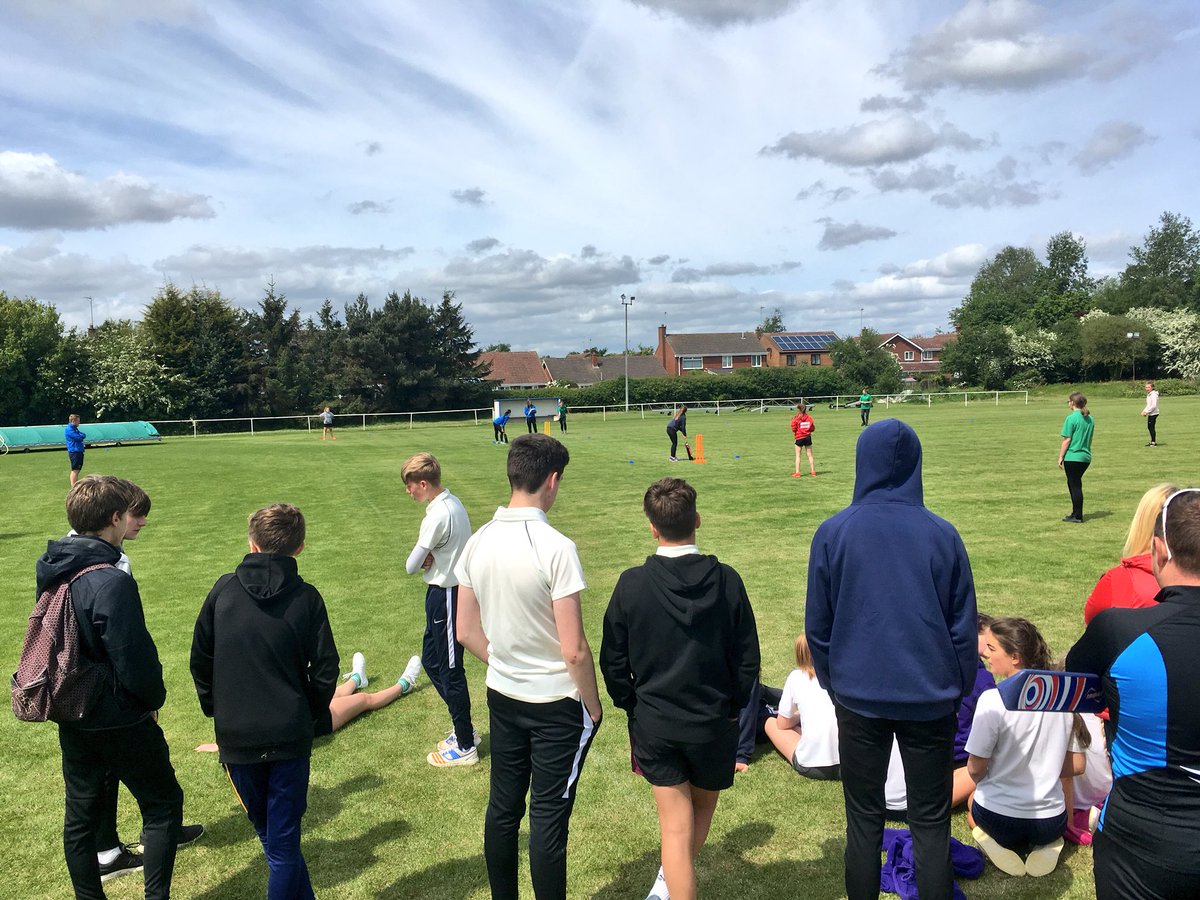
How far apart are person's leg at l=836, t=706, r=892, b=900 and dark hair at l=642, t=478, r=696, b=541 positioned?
1006 millimetres

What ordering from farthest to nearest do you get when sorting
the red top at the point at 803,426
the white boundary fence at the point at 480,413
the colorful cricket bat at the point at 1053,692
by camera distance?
the white boundary fence at the point at 480,413, the red top at the point at 803,426, the colorful cricket bat at the point at 1053,692

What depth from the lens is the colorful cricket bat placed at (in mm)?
2479

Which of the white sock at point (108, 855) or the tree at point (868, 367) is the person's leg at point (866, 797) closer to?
the white sock at point (108, 855)

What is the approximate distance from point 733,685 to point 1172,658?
148cm

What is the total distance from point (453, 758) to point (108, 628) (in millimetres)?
2563

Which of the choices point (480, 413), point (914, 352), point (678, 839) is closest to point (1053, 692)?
point (678, 839)

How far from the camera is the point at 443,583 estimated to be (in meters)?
4.99

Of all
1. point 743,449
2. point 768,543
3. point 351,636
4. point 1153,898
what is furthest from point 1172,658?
point 743,449

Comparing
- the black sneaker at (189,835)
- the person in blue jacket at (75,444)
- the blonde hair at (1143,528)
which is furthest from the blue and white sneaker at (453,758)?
the person in blue jacket at (75,444)

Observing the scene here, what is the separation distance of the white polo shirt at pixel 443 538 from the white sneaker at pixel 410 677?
1.81m

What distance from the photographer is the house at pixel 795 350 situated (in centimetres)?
10862

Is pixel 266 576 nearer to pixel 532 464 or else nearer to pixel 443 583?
pixel 532 464

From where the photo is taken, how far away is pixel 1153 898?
228 centimetres

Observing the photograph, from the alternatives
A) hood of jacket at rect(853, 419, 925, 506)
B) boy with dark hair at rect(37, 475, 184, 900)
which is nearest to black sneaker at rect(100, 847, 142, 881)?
boy with dark hair at rect(37, 475, 184, 900)
